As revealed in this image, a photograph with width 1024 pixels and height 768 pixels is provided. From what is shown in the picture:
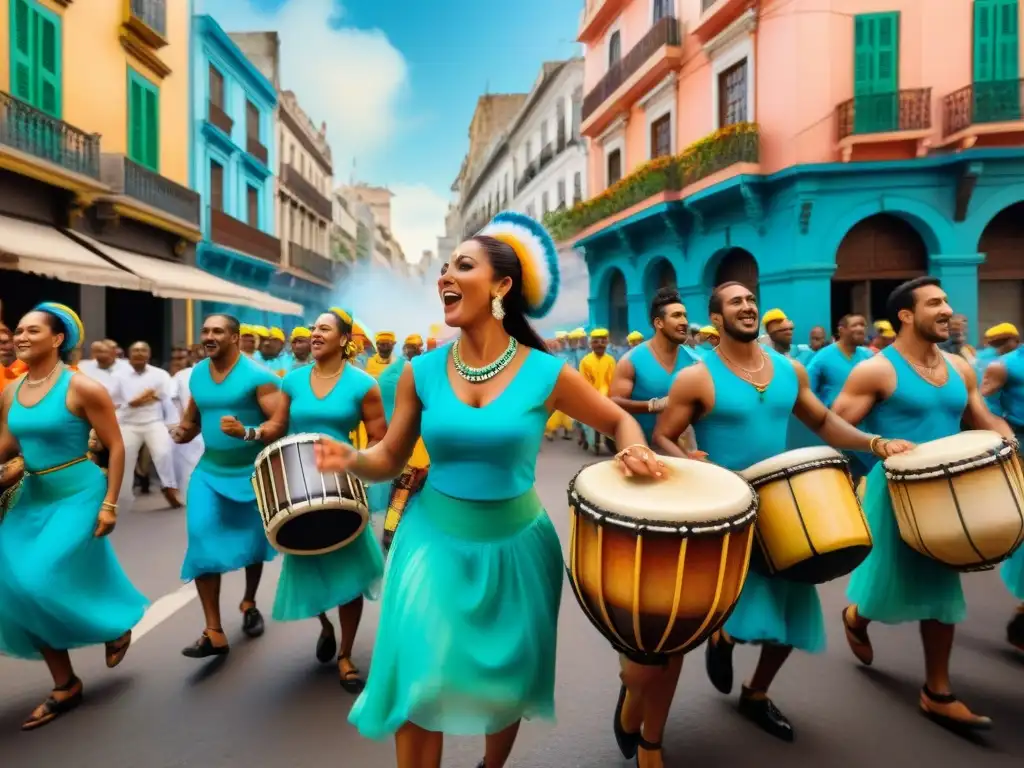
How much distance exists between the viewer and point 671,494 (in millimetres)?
2217

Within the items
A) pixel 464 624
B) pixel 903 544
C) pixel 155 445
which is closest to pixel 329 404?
pixel 464 624

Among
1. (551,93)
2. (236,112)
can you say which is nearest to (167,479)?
(236,112)

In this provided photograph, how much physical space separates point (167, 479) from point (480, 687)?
7.18m

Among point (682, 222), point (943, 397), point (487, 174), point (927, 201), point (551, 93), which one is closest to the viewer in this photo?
point (943, 397)

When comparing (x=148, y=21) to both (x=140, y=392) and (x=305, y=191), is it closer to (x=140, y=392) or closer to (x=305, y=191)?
(x=140, y=392)

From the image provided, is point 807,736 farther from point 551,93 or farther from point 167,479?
point 551,93

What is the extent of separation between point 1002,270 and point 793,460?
558 inches

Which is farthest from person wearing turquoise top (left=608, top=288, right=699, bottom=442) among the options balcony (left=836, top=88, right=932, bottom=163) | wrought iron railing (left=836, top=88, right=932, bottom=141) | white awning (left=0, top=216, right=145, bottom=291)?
wrought iron railing (left=836, top=88, right=932, bottom=141)

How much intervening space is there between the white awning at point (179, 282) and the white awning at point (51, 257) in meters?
0.78

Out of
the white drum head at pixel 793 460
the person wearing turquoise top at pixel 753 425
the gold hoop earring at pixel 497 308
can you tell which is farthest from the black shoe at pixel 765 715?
the gold hoop earring at pixel 497 308

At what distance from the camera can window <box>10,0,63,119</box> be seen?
41.7 ft

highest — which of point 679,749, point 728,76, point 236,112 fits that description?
point 236,112

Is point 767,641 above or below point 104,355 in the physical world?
below

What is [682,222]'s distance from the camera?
17875 mm
